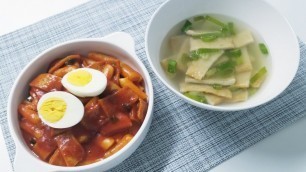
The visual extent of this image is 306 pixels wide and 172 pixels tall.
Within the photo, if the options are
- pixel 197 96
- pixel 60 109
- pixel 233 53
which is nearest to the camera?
pixel 60 109

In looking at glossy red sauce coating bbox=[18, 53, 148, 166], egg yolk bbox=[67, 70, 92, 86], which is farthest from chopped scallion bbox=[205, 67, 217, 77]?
egg yolk bbox=[67, 70, 92, 86]

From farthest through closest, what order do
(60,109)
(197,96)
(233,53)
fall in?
(233,53) → (197,96) → (60,109)

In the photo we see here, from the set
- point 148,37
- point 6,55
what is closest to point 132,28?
point 148,37

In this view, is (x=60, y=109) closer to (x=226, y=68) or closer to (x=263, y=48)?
(x=226, y=68)

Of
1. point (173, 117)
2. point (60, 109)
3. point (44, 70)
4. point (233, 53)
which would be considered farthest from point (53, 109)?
point (233, 53)

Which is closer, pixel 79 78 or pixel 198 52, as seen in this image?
pixel 79 78

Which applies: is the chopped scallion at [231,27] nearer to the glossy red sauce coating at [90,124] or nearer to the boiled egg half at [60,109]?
the glossy red sauce coating at [90,124]

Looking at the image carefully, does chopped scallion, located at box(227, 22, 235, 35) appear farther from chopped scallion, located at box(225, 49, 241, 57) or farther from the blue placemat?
the blue placemat

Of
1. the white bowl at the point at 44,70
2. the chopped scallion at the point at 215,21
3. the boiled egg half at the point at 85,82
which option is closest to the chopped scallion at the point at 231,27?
the chopped scallion at the point at 215,21
